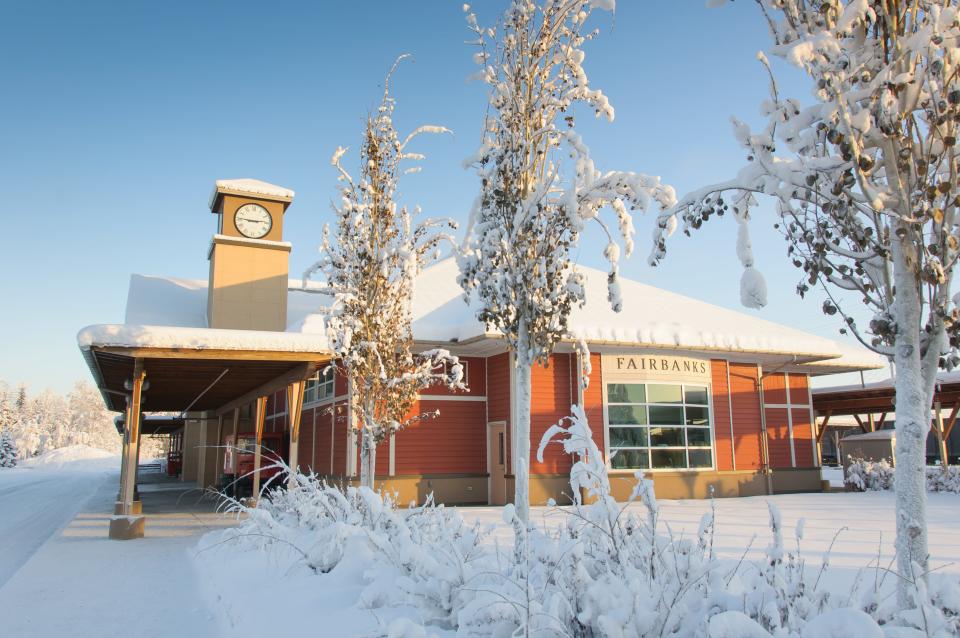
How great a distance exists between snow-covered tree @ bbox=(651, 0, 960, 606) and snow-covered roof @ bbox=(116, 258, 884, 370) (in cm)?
1223

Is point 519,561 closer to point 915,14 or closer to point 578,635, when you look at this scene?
point 578,635

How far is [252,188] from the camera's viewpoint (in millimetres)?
19828

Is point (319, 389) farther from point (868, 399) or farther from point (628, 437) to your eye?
point (868, 399)

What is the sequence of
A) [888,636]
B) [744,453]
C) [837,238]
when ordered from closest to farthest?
[888,636] → [837,238] → [744,453]

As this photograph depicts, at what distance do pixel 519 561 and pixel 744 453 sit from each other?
18.2 m

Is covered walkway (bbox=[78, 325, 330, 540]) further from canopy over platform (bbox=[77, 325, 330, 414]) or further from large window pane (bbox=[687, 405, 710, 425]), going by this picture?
large window pane (bbox=[687, 405, 710, 425])

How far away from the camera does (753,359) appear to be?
69.9ft

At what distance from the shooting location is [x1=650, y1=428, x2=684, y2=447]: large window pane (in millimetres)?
19062

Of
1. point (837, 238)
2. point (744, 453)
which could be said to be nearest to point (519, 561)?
point (837, 238)

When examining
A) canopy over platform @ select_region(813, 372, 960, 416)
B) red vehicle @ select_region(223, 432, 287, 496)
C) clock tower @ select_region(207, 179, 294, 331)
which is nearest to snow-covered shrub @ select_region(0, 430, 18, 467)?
red vehicle @ select_region(223, 432, 287, 496)

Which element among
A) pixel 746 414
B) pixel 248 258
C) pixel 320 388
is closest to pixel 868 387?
pixel 746 414

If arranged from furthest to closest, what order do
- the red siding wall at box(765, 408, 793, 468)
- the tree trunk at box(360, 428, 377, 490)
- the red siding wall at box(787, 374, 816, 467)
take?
the red siding wall at box(787, 374, 816, 467) → the red siding wall at box(765, 408, 793, 468) → the tree trunk at box(360, 428, 377, 490)

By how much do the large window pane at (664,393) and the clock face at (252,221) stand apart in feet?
38.5

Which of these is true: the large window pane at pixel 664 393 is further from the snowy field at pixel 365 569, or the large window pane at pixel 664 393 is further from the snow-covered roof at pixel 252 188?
the snow-covered roof at pixel 252 188
